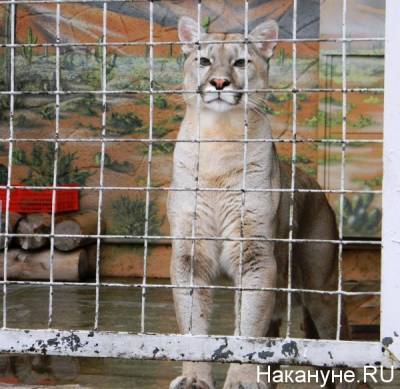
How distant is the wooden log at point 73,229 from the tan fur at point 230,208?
12.6 ft

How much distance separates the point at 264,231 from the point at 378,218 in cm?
470

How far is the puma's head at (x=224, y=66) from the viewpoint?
4.21m

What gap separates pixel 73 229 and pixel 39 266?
441 mm

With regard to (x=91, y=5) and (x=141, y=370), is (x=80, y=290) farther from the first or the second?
(x=141, y=370)

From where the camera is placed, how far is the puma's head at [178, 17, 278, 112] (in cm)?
421

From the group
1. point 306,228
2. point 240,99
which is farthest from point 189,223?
point 306,228

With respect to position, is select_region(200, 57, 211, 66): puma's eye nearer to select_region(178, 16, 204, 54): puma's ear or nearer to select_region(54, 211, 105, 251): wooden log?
select_region(178, 16, 204, 54): puma's ear

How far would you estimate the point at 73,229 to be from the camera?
8250 mm

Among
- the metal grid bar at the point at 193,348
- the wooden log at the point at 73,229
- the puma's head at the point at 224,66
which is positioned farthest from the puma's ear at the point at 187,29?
the wooden log at the point at 73,229

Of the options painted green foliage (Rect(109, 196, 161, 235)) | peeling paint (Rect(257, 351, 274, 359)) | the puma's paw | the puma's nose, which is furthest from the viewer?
painted green foliage (Rect(109, 196, 161, 235))

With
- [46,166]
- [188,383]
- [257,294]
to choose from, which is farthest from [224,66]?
[46,166]

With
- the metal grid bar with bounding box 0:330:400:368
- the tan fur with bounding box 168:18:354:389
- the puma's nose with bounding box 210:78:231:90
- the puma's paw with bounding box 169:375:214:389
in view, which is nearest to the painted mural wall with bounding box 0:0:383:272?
the tan fur with bounding box 168:18:354:389

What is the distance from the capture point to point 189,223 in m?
4.10

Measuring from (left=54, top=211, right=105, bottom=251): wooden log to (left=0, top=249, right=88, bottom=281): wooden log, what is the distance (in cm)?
11
